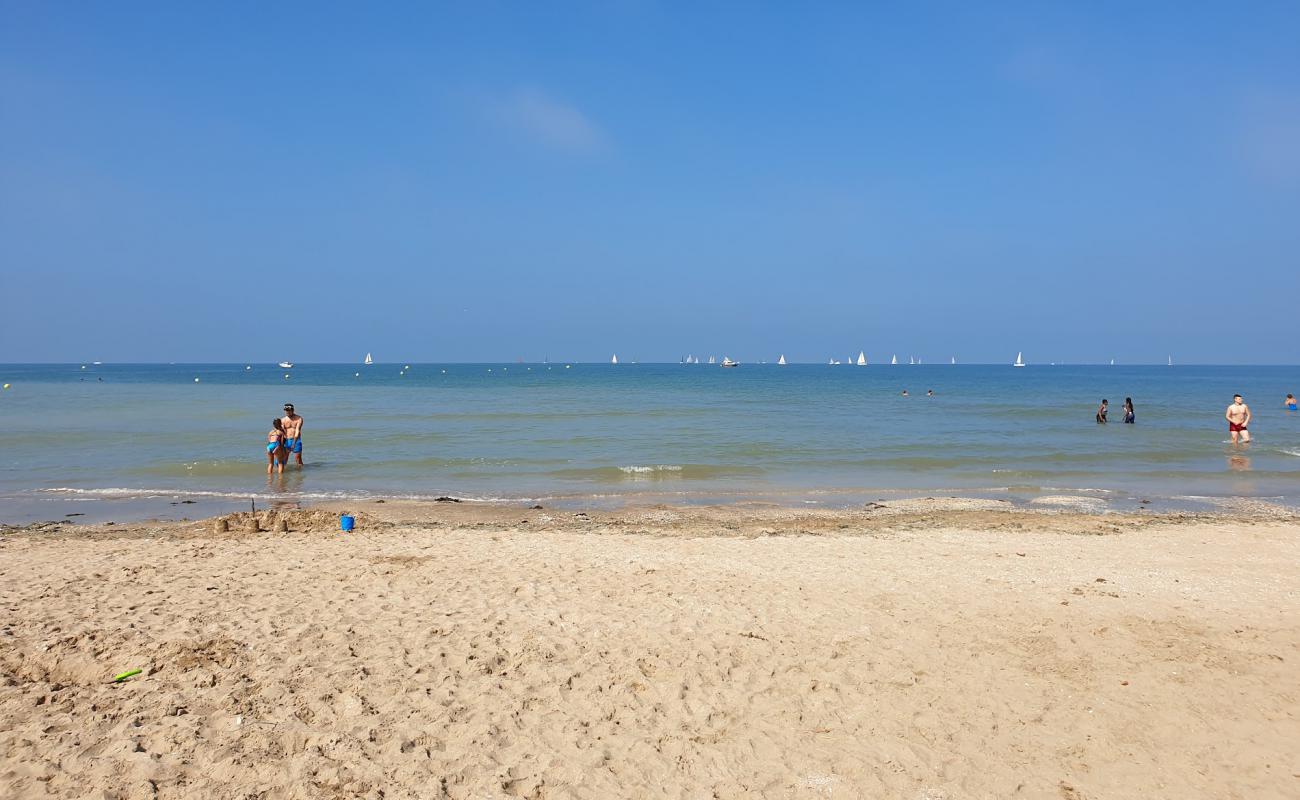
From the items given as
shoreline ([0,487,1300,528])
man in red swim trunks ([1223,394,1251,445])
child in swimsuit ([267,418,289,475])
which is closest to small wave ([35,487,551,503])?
shoreline ([0,487,1300,528])

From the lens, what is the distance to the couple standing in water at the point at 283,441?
18.6 m

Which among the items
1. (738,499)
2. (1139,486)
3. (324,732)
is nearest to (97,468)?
(738,499)

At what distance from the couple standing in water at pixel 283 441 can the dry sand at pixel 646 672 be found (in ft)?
28.3

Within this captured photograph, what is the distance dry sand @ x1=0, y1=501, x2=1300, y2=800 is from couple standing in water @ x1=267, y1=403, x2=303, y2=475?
862 centimetres

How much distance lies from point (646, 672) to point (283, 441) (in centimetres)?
1550

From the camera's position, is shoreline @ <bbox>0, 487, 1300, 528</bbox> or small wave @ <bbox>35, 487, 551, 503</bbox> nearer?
shoreline @ <bbox>0, 487, 1300, 528</bbox>

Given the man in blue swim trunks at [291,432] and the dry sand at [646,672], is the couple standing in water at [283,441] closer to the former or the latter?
the man in blue swim trunks at [291,432]

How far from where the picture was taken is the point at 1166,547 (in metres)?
10.6

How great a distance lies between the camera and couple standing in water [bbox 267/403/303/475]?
1862 centimetres

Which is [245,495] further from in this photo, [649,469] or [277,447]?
[649,469]

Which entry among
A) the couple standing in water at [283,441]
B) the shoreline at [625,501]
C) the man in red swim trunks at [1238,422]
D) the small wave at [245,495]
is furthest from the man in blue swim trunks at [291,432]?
the man in red swim trunks at [1238,422]

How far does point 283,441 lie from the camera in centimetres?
1877

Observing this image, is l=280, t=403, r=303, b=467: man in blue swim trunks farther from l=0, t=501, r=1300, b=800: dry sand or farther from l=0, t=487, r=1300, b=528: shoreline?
l=0, t=501, r=1300, b=800: dry sand

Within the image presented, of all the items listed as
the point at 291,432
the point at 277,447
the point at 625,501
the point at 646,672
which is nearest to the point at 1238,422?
the point at 625,501
